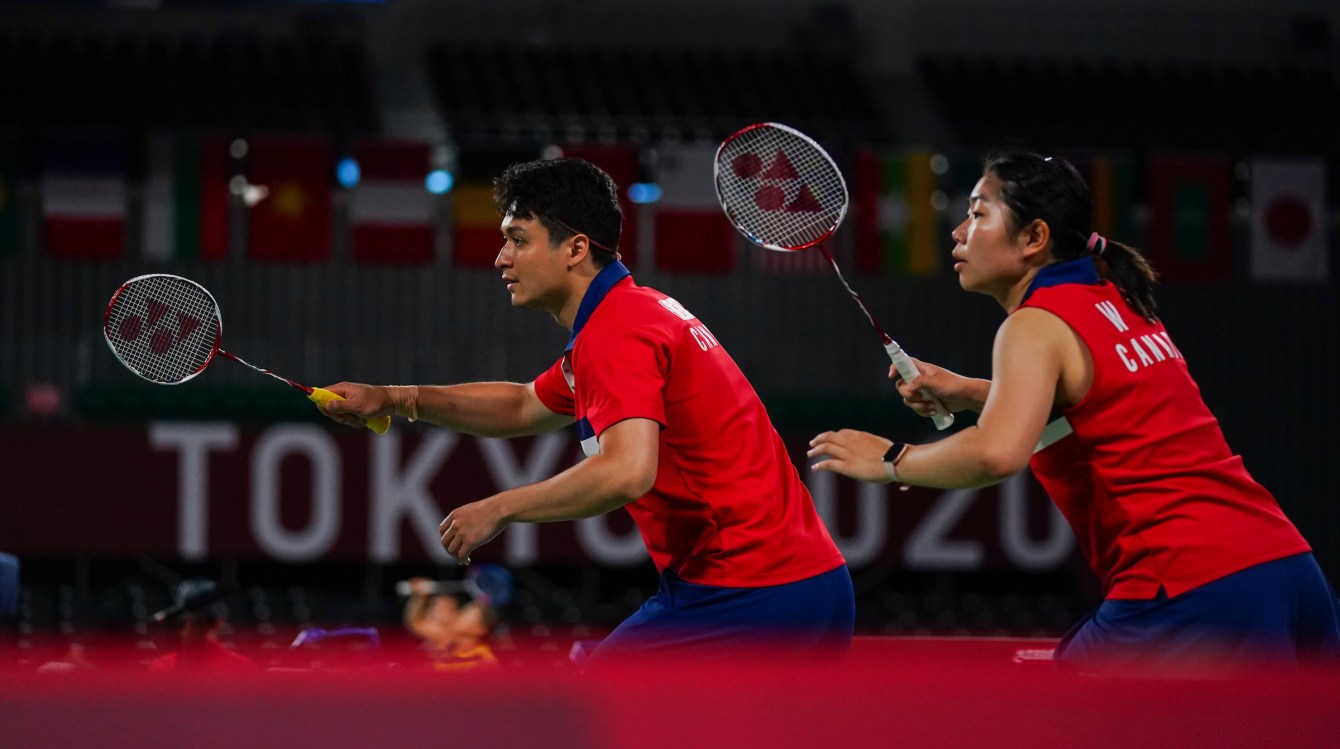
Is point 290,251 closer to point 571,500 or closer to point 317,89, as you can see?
point 317,89

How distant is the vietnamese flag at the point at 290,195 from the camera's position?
37.1 feet

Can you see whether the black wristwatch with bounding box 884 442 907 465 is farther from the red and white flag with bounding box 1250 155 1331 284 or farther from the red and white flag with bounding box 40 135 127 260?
the red and white flag with bounding box 1250 155 1331 284

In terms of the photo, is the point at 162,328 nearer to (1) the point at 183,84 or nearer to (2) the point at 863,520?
(2) the point at 863,520

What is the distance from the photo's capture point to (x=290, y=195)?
11.3 m

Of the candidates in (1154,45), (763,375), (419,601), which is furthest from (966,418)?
(1154,45)

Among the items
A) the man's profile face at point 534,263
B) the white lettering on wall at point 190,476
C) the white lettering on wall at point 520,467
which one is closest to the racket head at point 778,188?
the man's profile face at point 534,263

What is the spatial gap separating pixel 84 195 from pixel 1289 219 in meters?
9.54

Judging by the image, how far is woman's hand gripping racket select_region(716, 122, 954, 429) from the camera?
3658mm

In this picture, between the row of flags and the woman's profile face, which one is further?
the row of flags

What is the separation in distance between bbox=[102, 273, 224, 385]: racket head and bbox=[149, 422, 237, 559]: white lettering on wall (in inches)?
233

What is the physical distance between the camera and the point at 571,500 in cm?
259

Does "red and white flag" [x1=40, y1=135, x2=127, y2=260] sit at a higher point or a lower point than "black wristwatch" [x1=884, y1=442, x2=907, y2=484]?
higher

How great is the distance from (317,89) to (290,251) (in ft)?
5.05

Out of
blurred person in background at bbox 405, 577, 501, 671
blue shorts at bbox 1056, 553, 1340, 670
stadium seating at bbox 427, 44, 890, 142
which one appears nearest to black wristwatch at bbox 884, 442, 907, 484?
blue shorts at bbox 1056, 553, 1340, 670
